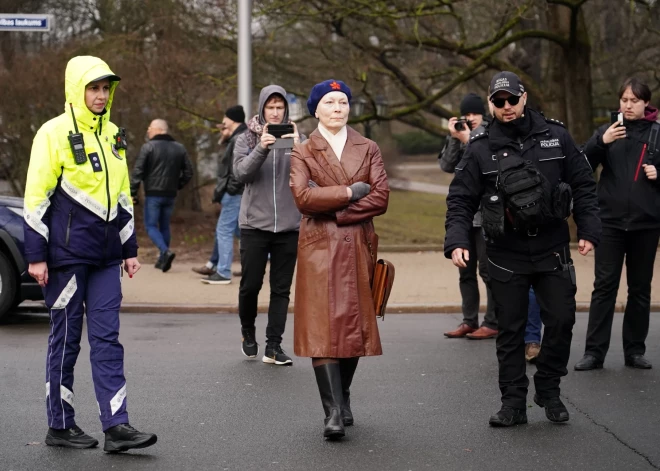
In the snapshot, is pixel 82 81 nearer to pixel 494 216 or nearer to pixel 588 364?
pixel 494 216

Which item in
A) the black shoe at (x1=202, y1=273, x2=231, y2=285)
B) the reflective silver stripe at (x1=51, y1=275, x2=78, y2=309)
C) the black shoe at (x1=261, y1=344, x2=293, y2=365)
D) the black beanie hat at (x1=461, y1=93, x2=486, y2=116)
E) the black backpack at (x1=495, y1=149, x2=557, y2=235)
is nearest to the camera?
the reflective silver stripe at (x1=51, y1=275, x2=78, y2=309)

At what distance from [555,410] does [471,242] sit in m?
3.13

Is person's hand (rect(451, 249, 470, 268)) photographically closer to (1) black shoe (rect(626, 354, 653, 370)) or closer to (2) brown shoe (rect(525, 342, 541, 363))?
(2) brown shoe (rect(525, 342, 541, 363))

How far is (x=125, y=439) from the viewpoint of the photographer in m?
5.82

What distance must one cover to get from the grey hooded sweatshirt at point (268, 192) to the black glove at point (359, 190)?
2.02 m

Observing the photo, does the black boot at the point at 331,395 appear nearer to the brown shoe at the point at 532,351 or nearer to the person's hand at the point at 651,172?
the brown shoe at the point at 532,351

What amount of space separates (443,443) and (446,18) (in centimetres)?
1801

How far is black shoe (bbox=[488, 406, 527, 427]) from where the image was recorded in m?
6.46

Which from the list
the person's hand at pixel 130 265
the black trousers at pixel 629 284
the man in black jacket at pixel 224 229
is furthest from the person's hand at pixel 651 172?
the man in black jacket at pixel 224 229

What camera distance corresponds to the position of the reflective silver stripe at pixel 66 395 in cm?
600

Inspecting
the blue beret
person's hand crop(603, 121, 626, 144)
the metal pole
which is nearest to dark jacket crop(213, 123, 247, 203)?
the metal pole

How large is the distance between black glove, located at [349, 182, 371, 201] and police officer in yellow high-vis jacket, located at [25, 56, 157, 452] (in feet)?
3.93

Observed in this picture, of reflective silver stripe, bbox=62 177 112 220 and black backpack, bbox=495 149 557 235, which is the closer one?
reflective silver stripe, bbox=62 177 112 220

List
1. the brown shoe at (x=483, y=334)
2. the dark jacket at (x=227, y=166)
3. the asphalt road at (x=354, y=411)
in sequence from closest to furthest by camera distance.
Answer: the asphalt road at (x=354, y=411)
the brown shoe at (x=483, y=334)
the dark jacket at (x=227, y=166)
